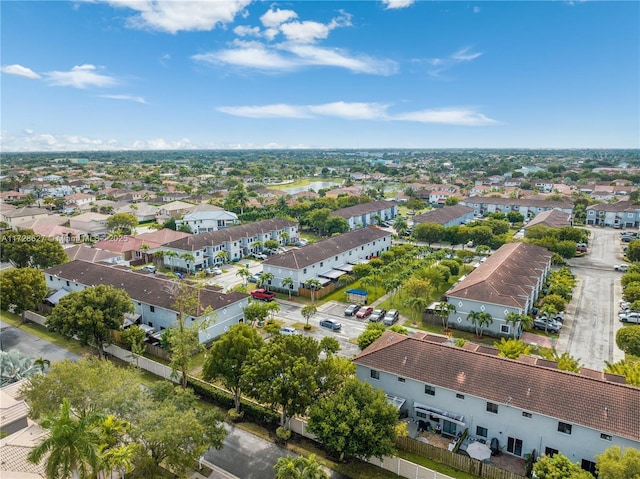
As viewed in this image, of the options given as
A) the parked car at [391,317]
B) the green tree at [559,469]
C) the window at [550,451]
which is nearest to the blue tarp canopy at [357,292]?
the parked car at [391,317]

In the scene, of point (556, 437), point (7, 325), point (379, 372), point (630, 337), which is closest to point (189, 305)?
point (379, 372)

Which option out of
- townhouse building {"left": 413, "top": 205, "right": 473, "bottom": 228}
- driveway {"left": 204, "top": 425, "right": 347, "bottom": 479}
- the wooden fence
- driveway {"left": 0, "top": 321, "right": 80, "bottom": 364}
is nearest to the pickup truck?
driveway {"left": 0, "top": 321, "right": 80, "bottom": 364}

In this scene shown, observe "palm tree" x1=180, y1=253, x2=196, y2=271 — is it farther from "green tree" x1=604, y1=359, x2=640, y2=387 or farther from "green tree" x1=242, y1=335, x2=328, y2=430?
"green tree" x1=604, y1=359, x2=640, y2=387

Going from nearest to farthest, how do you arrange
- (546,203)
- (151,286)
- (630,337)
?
(630,337), (151,286), (546,203)

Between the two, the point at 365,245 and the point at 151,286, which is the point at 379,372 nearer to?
the point at 151,286

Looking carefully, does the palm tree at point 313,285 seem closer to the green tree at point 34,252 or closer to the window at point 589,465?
the window at point 589,465

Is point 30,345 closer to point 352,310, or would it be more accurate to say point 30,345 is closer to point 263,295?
point 263,295
